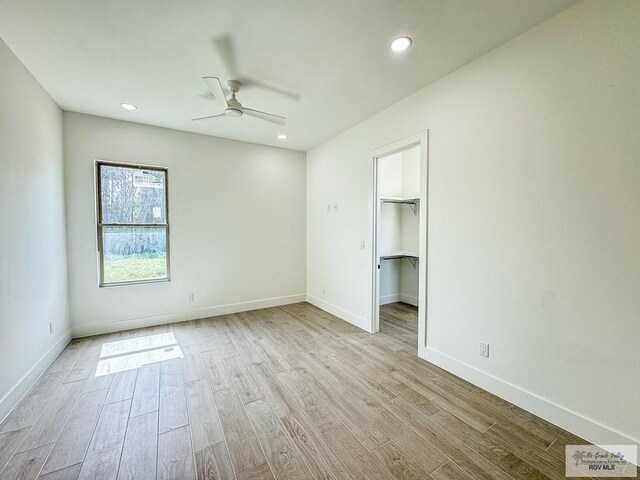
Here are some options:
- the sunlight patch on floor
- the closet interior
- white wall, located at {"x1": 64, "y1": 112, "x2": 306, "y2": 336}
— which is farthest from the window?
the closet interior

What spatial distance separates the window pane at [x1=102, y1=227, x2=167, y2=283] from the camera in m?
3.63

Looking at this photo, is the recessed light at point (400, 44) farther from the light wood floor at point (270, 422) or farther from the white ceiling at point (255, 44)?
the light wood floor at point (270, 422)

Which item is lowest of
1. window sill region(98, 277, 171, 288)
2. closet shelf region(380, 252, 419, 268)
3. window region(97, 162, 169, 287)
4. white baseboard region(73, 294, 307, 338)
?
white baseboard region(73, 294, 307, 338)

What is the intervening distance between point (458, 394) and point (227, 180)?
4105 millimetres

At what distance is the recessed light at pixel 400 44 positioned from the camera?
2061mm

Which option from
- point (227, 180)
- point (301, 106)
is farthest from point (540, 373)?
point (227, 180)

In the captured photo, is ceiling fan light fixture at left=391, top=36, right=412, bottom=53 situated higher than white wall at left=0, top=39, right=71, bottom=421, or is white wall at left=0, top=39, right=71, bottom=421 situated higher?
ceiling fan light fixture at left=391, top=36, right=412, bottom=53

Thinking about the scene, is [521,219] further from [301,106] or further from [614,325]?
[301,106]

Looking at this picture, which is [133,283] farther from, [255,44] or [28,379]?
[255,44]

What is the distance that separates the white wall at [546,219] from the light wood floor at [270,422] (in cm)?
34

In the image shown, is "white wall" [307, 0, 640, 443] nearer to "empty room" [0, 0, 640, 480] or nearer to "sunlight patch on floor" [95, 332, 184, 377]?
"empty room" [0, 0, 640, 480]

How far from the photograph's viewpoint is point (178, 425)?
1.92 meters

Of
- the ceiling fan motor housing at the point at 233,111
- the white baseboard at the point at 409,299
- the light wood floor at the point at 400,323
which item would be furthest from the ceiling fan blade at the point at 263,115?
the white baseboard at the point at 409,299

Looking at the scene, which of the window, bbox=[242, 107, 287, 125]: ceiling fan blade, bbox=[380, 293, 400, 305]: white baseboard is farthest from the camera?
bbox=[380, 293, 400, 305]: white baseboard
